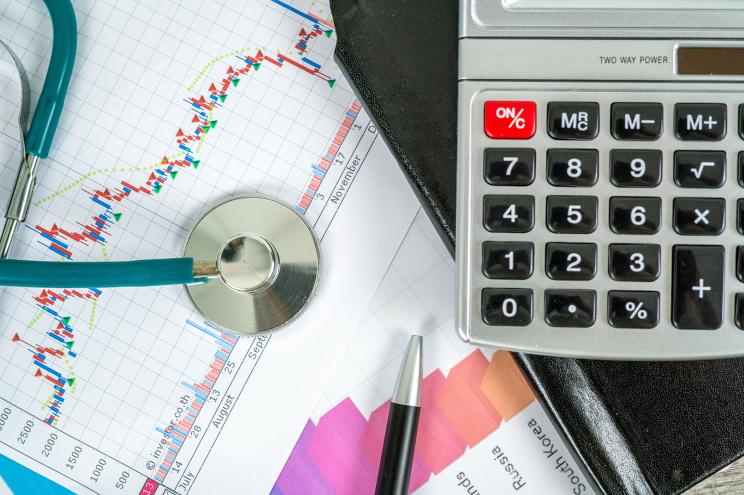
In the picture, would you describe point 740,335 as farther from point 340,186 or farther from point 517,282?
point 340,186

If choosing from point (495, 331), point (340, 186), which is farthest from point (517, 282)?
point (340, 186)

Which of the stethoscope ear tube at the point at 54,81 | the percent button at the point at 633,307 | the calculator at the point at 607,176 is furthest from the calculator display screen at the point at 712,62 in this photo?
the stethoscope ear tube at the point at 54,81

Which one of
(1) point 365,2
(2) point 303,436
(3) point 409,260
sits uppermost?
(1) point 365,2

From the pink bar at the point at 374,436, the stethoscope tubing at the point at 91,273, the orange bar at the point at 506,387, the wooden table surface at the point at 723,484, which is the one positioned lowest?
the wooden table surface at the point at 723,484

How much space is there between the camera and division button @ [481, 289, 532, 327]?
304 millimetres

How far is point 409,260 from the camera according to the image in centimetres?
40

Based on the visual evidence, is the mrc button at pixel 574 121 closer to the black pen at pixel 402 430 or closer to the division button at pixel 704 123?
the division button at pixel 704 123

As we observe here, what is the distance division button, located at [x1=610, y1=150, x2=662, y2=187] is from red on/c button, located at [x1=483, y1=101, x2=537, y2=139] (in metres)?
0.04

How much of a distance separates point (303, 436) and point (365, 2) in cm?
25

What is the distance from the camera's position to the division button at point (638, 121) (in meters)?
0.30

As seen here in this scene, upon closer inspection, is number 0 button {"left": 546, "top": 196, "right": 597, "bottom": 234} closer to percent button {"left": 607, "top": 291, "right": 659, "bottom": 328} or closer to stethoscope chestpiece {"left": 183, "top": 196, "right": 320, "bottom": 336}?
percent button {"left": 607, "top": 291, "right": 659, "bottom": 328}

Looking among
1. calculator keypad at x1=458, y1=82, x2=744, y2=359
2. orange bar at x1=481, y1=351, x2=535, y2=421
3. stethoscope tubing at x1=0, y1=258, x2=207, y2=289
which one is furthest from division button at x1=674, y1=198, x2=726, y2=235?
stethoscope tubing at x1=0, y1=258, x2=207, y2=289

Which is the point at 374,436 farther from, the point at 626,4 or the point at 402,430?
the point at 626,4

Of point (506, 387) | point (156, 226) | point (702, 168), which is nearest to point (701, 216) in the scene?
point (702, 168)
